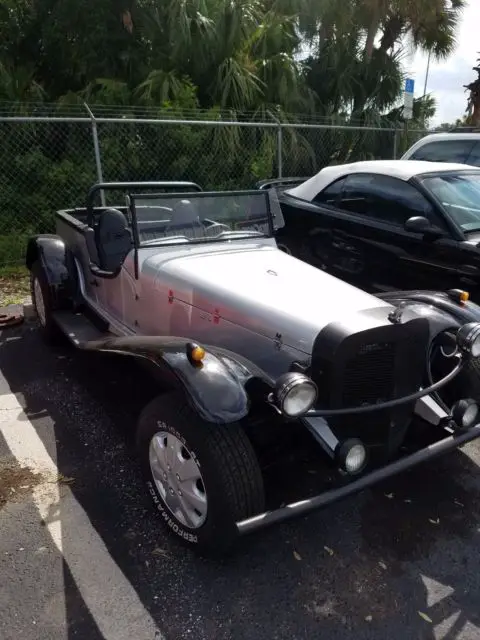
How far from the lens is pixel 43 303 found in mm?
5051

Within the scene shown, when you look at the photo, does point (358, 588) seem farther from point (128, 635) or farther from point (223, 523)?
point (128, 635)

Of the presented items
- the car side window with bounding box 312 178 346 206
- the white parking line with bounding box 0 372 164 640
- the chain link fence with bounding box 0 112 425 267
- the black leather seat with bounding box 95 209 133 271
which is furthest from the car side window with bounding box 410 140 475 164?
the white parking line with bounding box 0 372 164 640

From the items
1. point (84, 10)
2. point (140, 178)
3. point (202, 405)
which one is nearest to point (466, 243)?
point (202, 405)

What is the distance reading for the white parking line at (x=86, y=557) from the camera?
2318 mm

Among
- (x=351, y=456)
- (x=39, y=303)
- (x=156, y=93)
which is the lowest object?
(x=39, y=303)

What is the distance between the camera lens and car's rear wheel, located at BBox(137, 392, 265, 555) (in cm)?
242

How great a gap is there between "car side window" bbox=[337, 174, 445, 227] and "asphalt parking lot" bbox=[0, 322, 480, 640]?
8.31 feet

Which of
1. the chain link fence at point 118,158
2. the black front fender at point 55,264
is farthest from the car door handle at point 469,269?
the chain link fence at point 118,158

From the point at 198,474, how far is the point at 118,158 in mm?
7726

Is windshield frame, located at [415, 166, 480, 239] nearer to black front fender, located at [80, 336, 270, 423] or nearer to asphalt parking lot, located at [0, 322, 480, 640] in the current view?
asphalt parking lot, located at [0, 322, 480, 640]

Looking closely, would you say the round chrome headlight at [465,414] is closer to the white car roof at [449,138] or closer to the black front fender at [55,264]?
the black front fender at [55,264]

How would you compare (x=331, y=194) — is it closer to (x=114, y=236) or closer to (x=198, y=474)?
(x=114, y=236)

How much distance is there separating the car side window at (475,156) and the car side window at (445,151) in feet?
0.14

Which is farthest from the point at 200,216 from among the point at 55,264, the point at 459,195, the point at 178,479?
the point at 459,195
